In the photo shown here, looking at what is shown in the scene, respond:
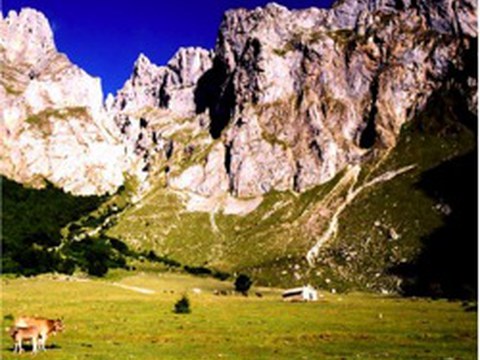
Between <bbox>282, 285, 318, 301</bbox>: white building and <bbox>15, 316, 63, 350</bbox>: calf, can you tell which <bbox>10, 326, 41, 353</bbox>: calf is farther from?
<bbox>282, 285, 318, 301</bbox>: white building

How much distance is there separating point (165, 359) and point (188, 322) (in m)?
26.6

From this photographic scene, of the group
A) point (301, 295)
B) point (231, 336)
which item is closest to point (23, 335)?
point (231, 336)

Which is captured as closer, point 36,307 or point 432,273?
point 36,307

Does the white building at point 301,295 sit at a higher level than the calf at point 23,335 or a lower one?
higher

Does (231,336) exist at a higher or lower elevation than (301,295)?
lower

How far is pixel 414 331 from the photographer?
5281 centimetres

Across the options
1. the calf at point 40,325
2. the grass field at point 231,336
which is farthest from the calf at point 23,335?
the grass field at point 231,336

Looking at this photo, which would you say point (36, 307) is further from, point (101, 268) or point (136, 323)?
point (101, 268)

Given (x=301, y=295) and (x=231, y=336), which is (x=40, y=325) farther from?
(x=301, y=295)

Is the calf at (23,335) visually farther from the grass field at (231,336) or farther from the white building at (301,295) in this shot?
the white building at (301,295)

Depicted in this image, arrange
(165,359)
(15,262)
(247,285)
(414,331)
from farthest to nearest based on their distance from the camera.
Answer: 1. (15,262)
2. (247,285)
3. (414,331)
4. (165,359)

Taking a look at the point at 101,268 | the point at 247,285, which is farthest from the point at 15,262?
the point at 247,285

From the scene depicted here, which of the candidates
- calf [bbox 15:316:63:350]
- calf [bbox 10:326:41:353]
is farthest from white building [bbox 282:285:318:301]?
calf [bbox 10:326:41:353]

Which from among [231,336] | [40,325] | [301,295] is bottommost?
[231,336]
